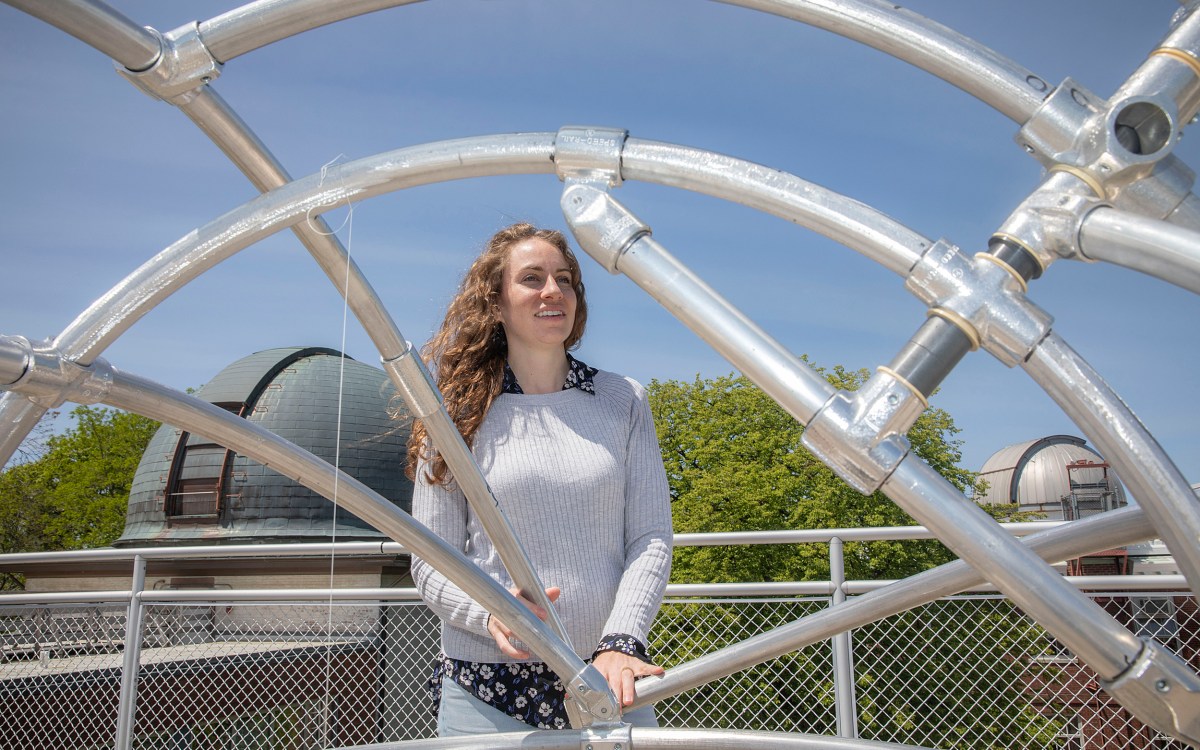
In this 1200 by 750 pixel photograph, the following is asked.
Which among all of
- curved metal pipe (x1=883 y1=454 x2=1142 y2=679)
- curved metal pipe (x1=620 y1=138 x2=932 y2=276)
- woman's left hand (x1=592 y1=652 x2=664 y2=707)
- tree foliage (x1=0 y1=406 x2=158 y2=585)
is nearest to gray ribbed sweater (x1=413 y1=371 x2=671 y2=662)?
woman's left hand (x1=592 y1=652 x2=664 y2=707)

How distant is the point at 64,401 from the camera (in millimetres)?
1575

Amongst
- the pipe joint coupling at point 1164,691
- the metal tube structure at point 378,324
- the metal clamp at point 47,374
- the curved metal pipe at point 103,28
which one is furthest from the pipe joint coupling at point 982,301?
the metal clamp at point 47,374

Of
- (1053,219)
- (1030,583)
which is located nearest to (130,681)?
(1030,583)

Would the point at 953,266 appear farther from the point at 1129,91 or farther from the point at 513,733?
the point at 513,733

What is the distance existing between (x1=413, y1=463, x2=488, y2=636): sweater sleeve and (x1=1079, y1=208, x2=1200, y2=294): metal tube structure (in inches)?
55.9

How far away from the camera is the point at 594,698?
181 cm

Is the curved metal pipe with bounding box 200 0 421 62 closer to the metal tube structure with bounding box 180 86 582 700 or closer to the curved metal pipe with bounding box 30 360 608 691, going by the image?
the metal tube structure with bounding box 180 86 582 700

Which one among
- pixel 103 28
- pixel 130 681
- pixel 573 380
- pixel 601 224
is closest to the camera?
pixel 601 224

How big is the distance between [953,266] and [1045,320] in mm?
114

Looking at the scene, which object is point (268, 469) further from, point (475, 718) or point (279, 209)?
point (279, 209)

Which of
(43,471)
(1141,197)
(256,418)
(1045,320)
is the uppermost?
(43,471)

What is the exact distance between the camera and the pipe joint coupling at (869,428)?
105 centimetres

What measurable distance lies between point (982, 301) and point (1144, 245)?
17 cm

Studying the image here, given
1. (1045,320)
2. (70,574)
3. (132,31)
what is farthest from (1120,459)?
(70,574)
